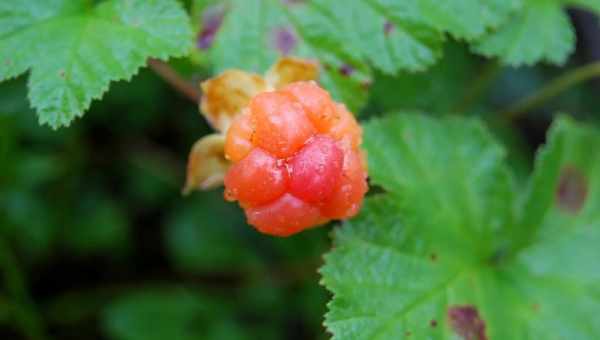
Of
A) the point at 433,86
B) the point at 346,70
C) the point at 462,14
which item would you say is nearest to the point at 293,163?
the point at 346,70

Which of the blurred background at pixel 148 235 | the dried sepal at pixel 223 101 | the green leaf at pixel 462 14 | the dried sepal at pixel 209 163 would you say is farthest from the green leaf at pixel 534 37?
the dried sepal at pixel 209 163

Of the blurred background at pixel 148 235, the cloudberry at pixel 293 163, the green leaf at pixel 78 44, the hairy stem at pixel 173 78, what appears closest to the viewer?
the cloudberry at pixel 293 163

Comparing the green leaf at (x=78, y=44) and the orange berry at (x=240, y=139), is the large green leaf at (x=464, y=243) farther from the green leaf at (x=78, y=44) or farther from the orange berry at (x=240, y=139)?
the green leaf at (x=78, y=44)

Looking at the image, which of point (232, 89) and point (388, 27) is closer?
point (232, 89)

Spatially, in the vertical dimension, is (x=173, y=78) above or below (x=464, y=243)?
above

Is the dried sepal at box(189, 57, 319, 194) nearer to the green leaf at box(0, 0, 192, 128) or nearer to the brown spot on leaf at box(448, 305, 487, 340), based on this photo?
the green leaf at box(0, 0, 192, 128)

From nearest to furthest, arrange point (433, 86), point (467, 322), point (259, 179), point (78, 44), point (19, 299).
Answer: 1. point (259, 179)
2. point (78, 44)
3. point (467, 322)
4. point (19, 299)
5. point (433, 86)

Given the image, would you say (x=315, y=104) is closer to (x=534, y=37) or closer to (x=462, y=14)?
(x=462, y=14)

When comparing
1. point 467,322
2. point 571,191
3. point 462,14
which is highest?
point 462,14
